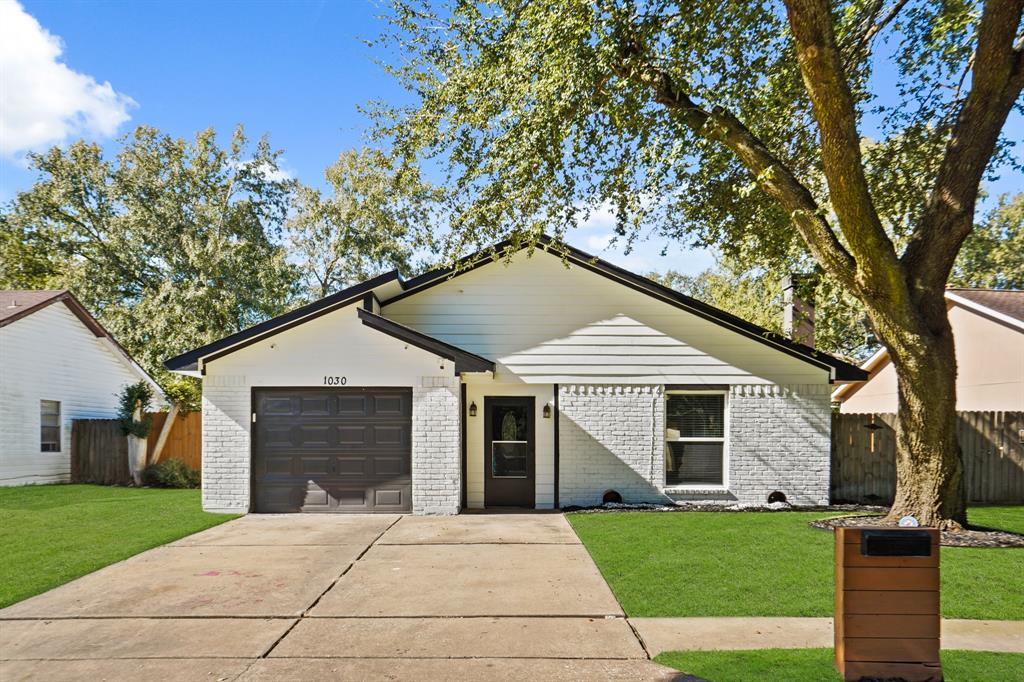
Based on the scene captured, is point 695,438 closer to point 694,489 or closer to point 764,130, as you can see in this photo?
point 694,489

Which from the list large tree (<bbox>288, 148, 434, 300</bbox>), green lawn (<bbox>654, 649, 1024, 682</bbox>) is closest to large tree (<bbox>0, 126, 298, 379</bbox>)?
large tree (<bbox>288, 148, 434, 300</bbox>)

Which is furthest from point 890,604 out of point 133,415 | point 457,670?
point 133,415

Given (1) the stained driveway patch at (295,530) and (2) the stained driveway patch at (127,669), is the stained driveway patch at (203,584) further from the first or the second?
(2) the stained driveway patch at (127,669)

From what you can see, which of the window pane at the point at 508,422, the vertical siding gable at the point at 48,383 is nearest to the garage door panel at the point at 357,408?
the window pane at the point at 508,422

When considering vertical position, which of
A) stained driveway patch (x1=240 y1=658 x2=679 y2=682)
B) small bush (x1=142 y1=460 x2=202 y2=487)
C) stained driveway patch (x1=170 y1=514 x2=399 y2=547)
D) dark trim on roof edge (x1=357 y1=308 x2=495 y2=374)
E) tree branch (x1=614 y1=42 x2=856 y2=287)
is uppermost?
tree branch (x1=614 y1=42 x2=856 y2=287)

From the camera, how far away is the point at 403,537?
10.1 meters

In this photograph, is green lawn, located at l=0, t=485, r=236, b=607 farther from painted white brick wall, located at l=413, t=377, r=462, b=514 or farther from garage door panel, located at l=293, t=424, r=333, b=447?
painted white brick wall, located at l=413, t=377, r=462, b=514

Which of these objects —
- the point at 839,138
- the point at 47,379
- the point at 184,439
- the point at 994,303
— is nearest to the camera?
the point at 839,138

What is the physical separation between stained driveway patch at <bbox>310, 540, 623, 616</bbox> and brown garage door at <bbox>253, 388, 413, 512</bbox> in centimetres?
300

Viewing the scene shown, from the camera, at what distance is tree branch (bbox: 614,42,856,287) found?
9.48m

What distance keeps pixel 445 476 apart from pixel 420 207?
5474 millimetres

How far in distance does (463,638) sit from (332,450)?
717 cm

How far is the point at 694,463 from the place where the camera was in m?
13.4

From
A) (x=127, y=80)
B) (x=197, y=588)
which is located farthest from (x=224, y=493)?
(x=127, y=80)
